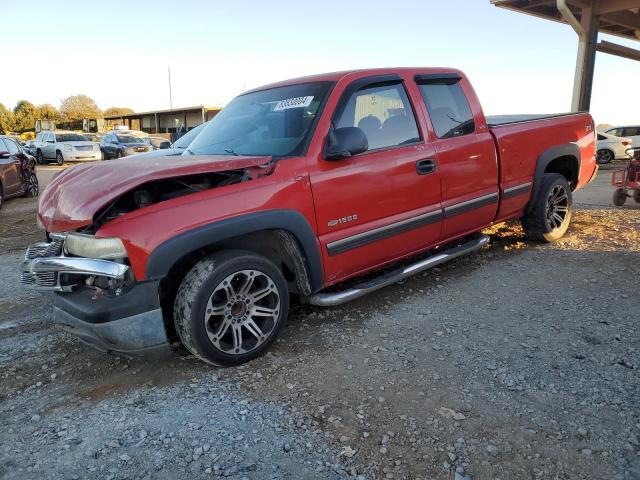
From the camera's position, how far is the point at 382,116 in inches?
154

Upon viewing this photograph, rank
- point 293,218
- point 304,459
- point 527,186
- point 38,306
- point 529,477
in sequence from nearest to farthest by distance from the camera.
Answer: point 529,477 → point 304,459 → point 293,218 → point 38,306 → point 527,186

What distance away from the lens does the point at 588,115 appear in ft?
19.6

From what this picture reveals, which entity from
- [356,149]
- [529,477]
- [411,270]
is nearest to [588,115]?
[411,270]

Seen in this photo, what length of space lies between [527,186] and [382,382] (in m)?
3.24

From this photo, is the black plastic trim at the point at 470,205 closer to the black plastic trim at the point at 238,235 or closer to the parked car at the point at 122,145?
the black plastic trim at the point at 238,235

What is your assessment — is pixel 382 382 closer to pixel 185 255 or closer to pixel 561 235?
pixel 185 255

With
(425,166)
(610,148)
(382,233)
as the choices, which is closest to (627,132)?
(610,148)

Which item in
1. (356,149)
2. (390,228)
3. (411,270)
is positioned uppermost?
(356,149)

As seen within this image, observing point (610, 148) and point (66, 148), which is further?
point (66, 148)

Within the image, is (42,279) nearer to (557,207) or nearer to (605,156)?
(557,207)

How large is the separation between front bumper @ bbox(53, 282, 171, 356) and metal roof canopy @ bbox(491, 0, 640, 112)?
608 inches

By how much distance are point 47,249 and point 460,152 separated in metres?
3.37

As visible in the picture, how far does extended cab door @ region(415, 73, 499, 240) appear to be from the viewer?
167 inches

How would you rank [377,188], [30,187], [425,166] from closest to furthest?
[377,188] → [425,166] → [30,187]
